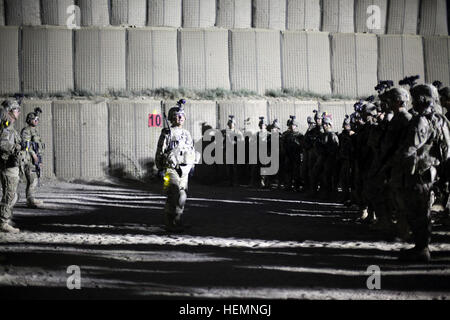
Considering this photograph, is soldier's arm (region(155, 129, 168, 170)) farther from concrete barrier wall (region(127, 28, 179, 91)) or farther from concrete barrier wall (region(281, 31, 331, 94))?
concrete barrier wall (region(281, 31, 331, 94))

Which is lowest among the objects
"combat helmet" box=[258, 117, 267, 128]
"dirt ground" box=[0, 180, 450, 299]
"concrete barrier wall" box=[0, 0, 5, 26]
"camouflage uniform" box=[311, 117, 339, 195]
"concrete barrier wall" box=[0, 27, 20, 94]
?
"dirt ground" box=[0, 180, 450, 299]

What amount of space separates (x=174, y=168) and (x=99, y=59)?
10218 millimetres

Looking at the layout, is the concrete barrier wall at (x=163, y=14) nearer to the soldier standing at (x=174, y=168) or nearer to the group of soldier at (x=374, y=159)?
the group of soldier at (x=374, y=159)

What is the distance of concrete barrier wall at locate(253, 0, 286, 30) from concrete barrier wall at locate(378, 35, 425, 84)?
3807 mm

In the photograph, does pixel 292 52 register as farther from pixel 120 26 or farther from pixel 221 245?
pixel 221 245

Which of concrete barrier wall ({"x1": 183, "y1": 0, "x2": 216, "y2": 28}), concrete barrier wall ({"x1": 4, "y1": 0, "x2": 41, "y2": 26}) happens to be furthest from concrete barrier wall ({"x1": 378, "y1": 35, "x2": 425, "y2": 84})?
concrete barrier wall ({"x1": 4, "y1": 0, "x2": 41, "y2": 26})

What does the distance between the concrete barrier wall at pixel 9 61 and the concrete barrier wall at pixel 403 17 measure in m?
13.6

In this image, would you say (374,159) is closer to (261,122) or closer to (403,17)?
(261,122)

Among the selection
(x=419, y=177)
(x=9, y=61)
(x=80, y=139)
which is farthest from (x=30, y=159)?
(x=9, y=61)

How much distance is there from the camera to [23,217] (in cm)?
→ 848

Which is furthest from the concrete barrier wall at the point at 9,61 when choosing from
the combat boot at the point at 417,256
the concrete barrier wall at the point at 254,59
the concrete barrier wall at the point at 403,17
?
the combat boot at the point at 417,256

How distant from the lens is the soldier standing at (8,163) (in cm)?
698

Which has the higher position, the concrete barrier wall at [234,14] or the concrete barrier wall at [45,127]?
the concrete barrier wall at [234,14]

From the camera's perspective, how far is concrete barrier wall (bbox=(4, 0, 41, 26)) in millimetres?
16359
